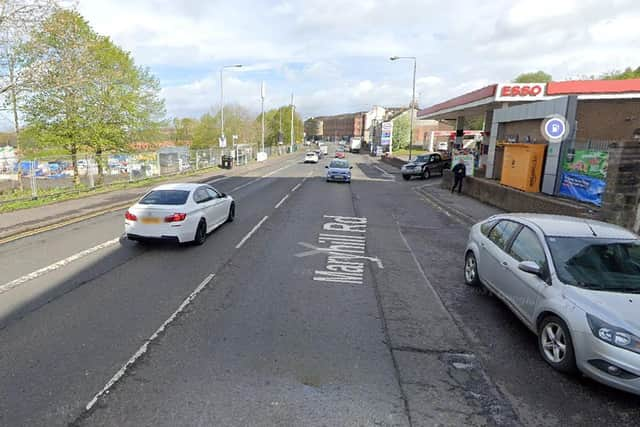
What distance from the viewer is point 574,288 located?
12.6ft

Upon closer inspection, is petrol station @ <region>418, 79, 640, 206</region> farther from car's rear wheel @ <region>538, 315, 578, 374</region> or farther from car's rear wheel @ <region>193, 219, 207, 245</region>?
car's rear wheel @ <region>193, 219, 207, 245</region>

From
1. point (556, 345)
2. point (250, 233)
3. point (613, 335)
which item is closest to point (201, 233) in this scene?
point (250, 233)

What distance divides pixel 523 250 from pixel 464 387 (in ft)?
7.12

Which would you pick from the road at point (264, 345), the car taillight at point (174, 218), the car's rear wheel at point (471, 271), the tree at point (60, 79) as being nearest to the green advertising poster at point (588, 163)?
the car's rear wheel at point (471, 271)

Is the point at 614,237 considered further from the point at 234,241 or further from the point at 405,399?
the point at 234,241

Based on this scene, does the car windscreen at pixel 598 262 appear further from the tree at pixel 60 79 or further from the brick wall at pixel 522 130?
the tree at pixel 60 79

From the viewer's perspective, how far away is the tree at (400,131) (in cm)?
7250

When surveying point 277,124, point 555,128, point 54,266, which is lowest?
point 54,266

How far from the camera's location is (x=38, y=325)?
4473 millimetres

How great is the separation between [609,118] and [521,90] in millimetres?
5953

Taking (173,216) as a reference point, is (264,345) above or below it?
below

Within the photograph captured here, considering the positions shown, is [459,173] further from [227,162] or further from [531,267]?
[227,162]

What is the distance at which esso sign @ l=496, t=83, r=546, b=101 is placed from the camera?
18531 millimetres

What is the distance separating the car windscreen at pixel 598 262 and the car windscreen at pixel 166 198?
7.01m
